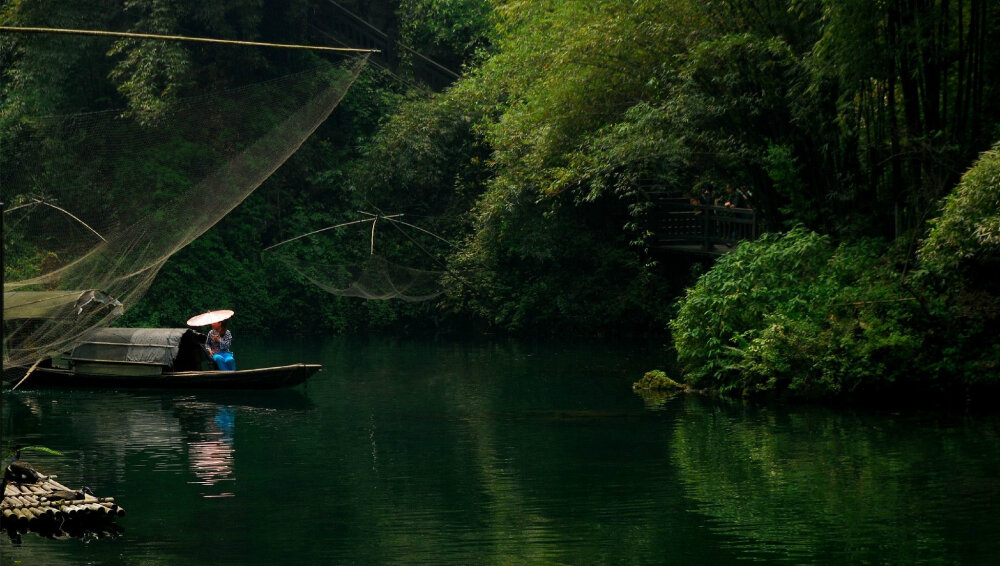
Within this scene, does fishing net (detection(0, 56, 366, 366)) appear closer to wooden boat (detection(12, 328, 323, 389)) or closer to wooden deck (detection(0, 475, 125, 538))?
wooden boat (detection(12, 328, 323, 389))

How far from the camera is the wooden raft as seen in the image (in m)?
8.73

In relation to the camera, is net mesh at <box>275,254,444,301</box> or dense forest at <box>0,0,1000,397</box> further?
net mesh at <box>275,254,444,301</box>

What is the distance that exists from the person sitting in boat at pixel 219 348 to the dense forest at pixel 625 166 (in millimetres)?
3134

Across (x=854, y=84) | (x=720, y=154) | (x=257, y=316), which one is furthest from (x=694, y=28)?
(x=257, y=316)

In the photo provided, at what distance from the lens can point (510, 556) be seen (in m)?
8.43

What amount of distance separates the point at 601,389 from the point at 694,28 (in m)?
5.40

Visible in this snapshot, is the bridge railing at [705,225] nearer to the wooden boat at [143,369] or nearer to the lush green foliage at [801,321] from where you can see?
the lush green foliage at [801,321]

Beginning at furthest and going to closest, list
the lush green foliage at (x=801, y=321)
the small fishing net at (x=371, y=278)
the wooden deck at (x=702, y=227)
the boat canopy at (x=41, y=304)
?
1. the small fishing net at (x=371, y=278)
2. the wooden deck at (x=702, y=227)
3. the lush green foliage at (x=801, y=321)
4. the boat canopy at (x=41, y=304)

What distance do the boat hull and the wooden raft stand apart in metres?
7.94

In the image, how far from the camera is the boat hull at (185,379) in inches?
675

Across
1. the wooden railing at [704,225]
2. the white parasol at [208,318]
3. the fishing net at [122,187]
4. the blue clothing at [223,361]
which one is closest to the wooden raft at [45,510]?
the fishing net at [122,187]

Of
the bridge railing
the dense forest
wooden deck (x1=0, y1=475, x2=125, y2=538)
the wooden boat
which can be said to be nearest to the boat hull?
the wooden boat

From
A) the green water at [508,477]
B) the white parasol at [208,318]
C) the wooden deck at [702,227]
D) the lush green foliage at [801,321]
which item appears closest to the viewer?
the green water at [508,477]

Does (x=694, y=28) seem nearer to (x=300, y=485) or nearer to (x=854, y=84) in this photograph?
(x=854, y=84)
